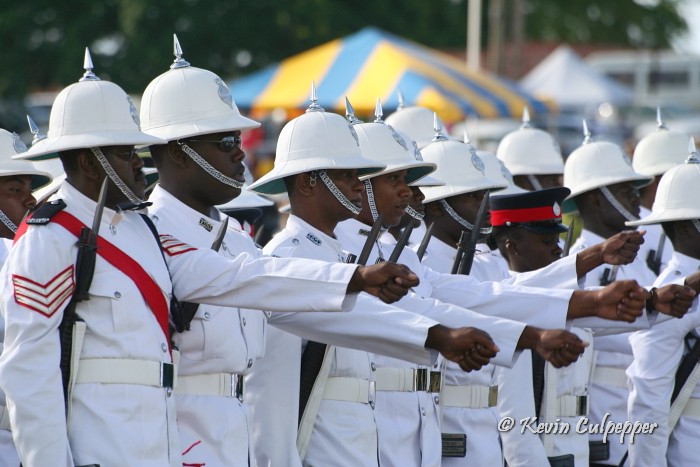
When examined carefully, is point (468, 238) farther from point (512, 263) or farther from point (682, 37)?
point (682, 37)

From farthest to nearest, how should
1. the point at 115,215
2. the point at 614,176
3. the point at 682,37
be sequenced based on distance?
the point at 682,37
the point at 614,176
the point at 115,215

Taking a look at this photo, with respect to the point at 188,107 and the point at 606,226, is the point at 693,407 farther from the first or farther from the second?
the point at 188,107

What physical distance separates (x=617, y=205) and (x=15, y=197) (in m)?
4.08

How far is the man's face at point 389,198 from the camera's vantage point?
732 centimetres

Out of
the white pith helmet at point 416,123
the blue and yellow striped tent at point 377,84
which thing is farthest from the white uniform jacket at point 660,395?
the blue and yellow striped tent at point 377,84

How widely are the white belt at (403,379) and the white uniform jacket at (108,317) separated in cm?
141

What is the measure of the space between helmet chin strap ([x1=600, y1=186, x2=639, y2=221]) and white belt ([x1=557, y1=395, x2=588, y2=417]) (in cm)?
177

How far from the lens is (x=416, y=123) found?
10.1 metres

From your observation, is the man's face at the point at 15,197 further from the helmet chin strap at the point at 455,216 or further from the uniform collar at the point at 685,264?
the uniform collar at the point at 685,264

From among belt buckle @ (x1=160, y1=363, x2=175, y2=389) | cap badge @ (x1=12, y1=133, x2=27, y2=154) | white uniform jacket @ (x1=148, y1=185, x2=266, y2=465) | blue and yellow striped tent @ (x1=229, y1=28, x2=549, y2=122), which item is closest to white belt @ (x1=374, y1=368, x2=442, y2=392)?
white uniform jacket @ (x1=148, y1=185, x2=266, y2=465)

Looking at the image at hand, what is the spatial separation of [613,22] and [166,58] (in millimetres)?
23839

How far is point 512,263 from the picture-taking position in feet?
27.5

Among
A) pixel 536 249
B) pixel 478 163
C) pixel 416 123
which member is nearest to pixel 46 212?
pixel 536 249

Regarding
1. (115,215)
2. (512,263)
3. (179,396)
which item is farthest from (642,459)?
(115,215)
